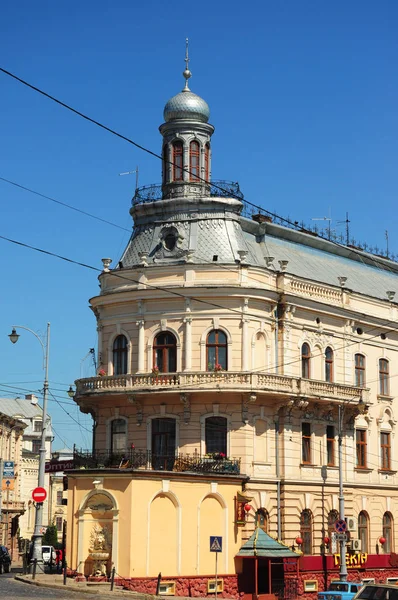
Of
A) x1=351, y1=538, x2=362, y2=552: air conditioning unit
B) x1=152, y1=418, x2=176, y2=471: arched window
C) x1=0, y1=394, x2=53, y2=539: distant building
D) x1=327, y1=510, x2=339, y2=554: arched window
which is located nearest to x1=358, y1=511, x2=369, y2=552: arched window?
x1=351, y1=538, x2=362, y2=552: air conditioning unit

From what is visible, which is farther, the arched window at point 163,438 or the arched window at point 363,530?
the arched window at point 363,530

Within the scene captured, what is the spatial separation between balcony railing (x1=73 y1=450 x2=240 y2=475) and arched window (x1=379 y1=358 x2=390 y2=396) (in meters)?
13.9

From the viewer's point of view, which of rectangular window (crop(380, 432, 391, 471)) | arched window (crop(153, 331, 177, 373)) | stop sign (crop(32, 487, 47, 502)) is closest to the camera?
stop sign (crop(32, 487, 47, 502))

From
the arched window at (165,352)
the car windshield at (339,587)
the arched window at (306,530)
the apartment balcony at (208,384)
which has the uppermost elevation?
the arched window at (165,352)

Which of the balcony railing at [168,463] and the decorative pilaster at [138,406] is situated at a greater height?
the decorative pilaster at [138,406]

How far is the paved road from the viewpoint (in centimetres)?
3669

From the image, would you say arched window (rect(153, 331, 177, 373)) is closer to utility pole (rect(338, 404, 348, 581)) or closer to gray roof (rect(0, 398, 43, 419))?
utility pole (rect(338, 404, 348, 581))

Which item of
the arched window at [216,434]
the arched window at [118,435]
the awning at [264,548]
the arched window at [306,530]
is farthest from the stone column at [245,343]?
the arched window at [306,530]

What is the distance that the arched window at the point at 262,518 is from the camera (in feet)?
168

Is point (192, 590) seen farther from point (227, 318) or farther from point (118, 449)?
point (227, 318)

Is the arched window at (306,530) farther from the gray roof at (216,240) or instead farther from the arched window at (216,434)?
the gray roof at (216,240)

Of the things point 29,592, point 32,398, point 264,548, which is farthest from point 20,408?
point 29,592

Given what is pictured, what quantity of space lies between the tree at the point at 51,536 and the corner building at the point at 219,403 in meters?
42.4

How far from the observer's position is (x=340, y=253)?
66250 millimetres
